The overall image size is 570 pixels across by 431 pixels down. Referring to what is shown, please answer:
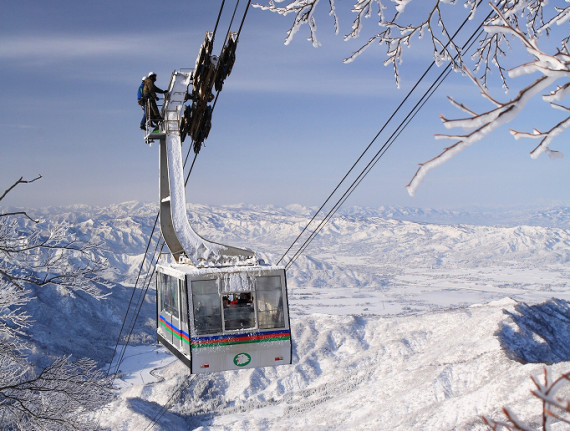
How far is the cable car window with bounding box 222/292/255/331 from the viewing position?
37.8 feet

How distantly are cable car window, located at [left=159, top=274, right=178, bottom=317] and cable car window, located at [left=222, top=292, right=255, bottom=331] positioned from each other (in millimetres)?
1295

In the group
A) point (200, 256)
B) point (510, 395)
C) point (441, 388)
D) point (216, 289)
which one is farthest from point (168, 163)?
point (441, 388)

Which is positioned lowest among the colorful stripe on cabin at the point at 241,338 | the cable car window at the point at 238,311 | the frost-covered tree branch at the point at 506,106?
the colorful stripe on cabin at the point at 241,338

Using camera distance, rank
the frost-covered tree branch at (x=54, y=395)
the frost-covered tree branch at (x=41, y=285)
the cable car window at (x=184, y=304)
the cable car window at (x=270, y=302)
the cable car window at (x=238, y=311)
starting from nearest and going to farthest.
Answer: the frost-covered tree branch at (x=41, y=285) < the frost-covered tree branch at (x=54, y=395) < the cable car window at (x=184, y=304) < the cable car window at (x=238, y=311) < the cable car window at (x=270, y=302)

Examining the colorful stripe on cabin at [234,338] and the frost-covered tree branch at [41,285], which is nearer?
the frost-covered tree branch at [41,285]

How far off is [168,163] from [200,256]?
2901mm

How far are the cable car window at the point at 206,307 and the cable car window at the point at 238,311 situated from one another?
0.21 meters

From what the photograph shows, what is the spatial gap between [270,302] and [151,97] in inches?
253

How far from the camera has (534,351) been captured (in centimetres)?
9888

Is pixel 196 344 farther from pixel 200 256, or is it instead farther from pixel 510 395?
pixel 510 395

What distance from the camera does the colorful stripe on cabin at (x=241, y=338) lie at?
11.2 meters

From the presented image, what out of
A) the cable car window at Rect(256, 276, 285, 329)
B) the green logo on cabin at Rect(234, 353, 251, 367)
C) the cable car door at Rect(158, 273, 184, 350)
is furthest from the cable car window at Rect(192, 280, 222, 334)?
the cable car window at Rect(256, 276, 285, 329)

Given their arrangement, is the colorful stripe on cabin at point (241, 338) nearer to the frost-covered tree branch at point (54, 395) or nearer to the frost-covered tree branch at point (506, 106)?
the frost-covered tree branch at point (54, 395)

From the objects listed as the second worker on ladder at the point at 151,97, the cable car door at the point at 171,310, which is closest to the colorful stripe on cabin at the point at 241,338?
the cable car door at the point at 171,310
